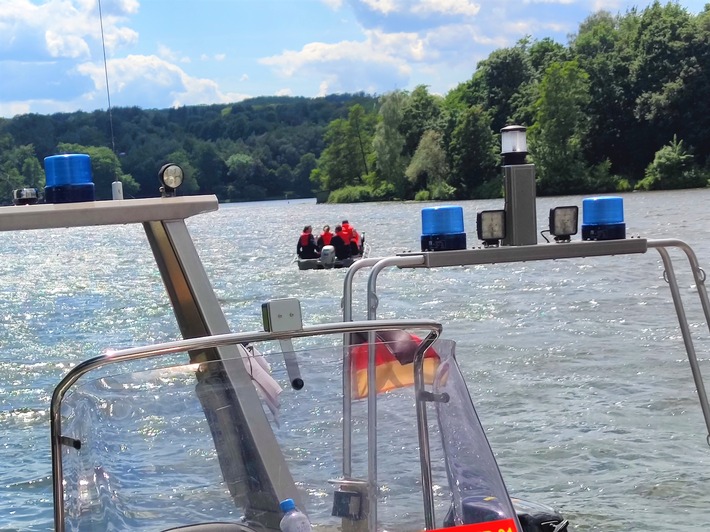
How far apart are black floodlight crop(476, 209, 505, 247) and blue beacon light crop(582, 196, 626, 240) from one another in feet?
1.27

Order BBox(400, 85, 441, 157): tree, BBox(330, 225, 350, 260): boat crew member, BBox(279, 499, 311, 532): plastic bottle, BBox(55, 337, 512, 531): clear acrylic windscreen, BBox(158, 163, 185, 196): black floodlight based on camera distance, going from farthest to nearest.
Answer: BBox(400, 85, 441, 157): tree, BBox(330, 225, 350, 260): boat crew member, BBox(158, 163, 185, 196): black floodlight, BBox(279, 499, 311, 532): plastic bottle, BBox(55, 337, 512, 531): clear acrylic windscreen

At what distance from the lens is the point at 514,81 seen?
4006 inches

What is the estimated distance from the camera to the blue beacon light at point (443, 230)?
13.6 ft

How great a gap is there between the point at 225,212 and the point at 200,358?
118940 mm

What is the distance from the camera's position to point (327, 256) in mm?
33438

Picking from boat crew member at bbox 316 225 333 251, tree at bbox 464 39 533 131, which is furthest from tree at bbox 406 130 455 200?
boat crew member at bbox 316 225 333 251

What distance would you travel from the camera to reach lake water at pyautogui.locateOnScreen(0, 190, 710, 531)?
10.6 m

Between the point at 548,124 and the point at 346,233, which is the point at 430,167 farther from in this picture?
the point at 346,233

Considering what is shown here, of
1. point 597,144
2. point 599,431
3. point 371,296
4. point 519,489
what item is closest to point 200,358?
point 371,296

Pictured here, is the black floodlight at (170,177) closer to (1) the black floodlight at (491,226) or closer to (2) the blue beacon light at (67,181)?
(2) the blue beacon light at (67,181)

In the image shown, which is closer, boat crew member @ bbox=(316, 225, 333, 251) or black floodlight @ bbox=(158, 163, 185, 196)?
black floodlight @ bbox=(158, 163, 185, 196)

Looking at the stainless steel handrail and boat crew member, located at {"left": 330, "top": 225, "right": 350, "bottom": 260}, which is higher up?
the stainless steel handrail

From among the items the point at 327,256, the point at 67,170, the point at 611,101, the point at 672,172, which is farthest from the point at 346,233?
the point at 611,101

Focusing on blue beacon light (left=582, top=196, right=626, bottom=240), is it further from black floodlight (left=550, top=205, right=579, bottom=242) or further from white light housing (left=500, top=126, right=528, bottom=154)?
white light housing (left=500, top=126, right=528, bottom=154)
